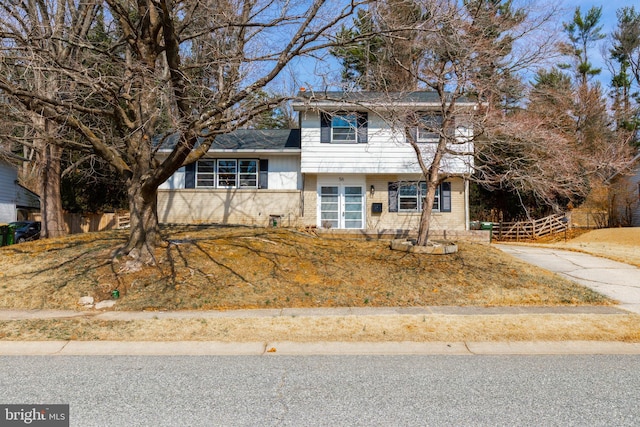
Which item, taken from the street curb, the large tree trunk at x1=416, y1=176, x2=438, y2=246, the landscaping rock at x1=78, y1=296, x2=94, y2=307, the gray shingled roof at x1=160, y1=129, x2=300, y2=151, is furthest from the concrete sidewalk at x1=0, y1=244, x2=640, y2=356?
the gray shingled roof at x1=160, y1=129, x2=300, y2=151

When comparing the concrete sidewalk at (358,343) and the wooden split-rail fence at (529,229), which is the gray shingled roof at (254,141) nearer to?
the concrete sidewalk at (358,343)

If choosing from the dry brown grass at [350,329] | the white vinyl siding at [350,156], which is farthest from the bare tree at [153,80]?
the white vinyl siding at [350,156]

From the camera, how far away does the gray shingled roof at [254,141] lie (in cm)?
1936

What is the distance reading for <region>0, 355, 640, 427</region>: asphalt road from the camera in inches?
159

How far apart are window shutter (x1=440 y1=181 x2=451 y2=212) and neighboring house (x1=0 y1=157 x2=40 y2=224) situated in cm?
2558

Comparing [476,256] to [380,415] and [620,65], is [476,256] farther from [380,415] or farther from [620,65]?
[620,65]

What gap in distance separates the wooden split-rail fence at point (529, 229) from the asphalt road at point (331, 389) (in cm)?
1903

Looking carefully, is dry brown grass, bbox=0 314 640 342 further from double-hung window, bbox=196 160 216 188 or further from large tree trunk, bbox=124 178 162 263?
double-hung window, bbox=196 160 216 188

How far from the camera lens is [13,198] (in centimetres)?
3025

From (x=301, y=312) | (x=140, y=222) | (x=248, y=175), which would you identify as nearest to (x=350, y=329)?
(x=301, y=312)

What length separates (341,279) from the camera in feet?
34.4

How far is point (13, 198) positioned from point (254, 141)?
66.8 feet

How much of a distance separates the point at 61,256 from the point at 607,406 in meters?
11.9

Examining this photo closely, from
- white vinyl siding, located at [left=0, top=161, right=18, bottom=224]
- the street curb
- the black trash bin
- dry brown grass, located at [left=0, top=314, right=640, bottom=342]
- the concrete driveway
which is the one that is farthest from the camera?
white vinyl siding, located at [left=0, top=161, right=18, bottom=224]
